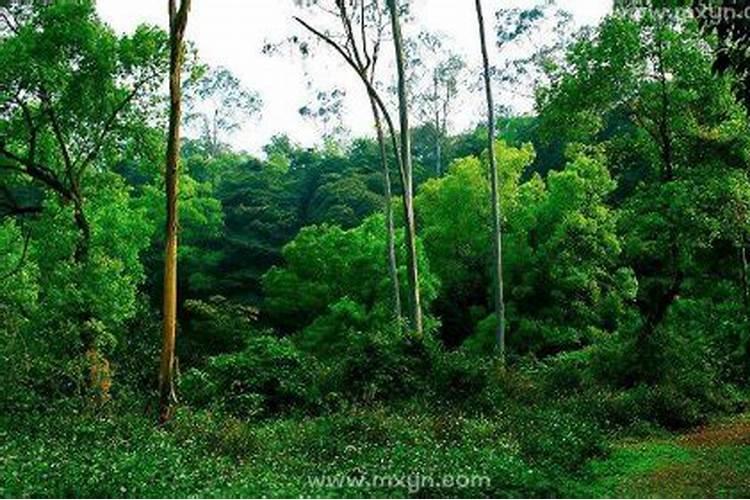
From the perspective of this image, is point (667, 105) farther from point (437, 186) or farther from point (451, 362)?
point (437, 186)

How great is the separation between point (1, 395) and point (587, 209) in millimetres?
19602

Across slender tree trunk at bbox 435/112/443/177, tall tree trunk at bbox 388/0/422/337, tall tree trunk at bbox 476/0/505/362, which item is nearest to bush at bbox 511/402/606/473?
tall tree trunk at bbox 388/0/422/337

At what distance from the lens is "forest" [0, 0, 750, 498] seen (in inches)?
435

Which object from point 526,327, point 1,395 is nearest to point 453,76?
point 526,327

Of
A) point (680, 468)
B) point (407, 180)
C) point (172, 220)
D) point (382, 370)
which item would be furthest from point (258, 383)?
point (680, 468)

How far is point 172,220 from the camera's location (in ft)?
50.8

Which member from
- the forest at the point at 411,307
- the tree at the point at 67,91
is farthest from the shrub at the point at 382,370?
the tree at the point at 67,91

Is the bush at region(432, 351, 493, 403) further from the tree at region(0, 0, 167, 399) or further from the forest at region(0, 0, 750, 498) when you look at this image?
the tree at region(0, 0, 167, 399)

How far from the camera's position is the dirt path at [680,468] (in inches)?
406

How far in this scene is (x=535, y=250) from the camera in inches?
1201

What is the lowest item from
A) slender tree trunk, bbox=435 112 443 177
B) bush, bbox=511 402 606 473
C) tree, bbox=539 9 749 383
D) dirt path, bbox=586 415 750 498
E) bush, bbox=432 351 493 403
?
dirt path, bbox=586 415 750 498

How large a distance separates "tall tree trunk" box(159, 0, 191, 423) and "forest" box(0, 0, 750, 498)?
47mm

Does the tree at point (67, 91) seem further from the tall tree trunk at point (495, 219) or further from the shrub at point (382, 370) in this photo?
the tall tree trunk at point (495, 219)

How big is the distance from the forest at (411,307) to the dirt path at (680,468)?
0.23ft
